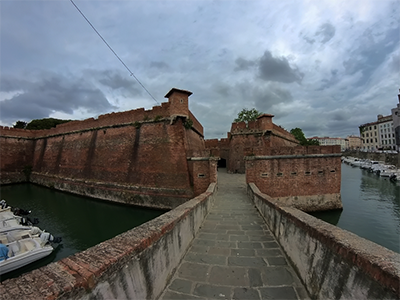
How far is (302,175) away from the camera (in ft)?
39.7

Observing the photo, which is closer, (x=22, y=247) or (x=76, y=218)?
(x=22, y=247)

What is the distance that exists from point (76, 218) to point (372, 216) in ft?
61.2

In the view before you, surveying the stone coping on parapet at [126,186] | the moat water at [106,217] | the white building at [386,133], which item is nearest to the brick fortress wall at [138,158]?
the stone coping on parapet at [126,186]

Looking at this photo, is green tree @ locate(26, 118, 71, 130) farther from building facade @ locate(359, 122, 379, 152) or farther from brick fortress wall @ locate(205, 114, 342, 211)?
building facade @ locate(359, 122, 379, 152)

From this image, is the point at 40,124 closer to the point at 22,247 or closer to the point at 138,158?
the point at 138,158

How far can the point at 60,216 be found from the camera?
41.9 ft

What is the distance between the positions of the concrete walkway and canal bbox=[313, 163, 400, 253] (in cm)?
894

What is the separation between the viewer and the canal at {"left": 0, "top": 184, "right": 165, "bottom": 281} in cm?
905

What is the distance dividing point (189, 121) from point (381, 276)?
12818mm

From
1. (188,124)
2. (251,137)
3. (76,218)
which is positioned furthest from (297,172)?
(76,218)

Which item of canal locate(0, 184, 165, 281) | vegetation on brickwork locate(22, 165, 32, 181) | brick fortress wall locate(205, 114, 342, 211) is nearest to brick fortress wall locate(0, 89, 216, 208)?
canal locate(0, 184, 165, 281)

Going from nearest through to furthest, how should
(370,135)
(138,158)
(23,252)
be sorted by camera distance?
(23,252)
(138,158)
(370,135)

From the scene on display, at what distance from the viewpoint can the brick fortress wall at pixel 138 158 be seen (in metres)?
12.4

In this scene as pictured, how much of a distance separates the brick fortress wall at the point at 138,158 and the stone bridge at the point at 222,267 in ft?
22.9
